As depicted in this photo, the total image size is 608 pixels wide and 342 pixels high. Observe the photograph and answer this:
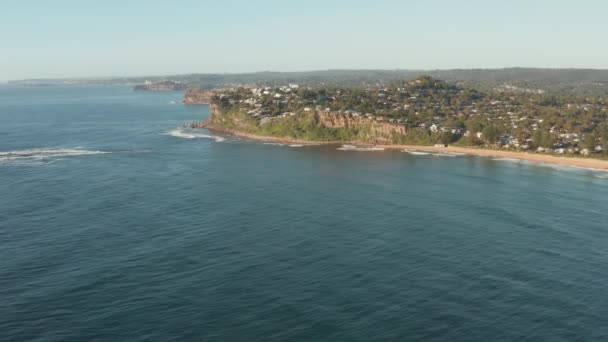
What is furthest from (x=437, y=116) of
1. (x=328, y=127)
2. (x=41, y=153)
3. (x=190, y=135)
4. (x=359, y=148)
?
(x=41, y=153)

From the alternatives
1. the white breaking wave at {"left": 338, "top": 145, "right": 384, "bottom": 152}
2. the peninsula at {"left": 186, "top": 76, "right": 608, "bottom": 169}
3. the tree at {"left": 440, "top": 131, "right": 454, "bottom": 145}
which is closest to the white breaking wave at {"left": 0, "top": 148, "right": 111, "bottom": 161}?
the peninsula at {"left": 186, "top": 76, "right": 608, "bottom": 169}

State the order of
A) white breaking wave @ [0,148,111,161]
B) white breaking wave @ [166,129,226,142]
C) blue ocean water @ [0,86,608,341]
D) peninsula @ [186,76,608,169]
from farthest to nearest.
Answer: white breaking wave @ [166,129,226,142] → peninsula @ [186,76,608,169] → white breaking wave @ [0,148,111,161] → blue ocean water @ [0,86,608,341]

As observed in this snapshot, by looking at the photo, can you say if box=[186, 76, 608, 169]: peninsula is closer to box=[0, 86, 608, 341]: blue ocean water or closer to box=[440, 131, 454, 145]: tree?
box=[440, 131, 454, 145]: tree

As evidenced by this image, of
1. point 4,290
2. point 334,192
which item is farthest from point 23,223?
point 334,192

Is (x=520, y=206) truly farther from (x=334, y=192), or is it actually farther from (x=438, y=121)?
(x=438, y=121)

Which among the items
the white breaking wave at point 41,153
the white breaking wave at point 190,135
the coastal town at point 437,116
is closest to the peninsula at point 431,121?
the coastal town at point 437,116

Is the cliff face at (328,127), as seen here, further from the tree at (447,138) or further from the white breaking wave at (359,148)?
the tree at (447,138)

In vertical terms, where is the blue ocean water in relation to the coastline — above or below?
below

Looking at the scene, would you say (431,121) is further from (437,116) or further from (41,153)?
(41,153)
